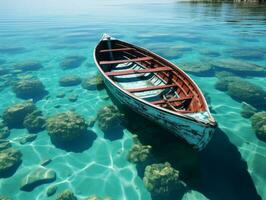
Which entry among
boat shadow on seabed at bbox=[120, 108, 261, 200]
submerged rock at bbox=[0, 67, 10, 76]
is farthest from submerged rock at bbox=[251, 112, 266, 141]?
submerged rock at bbox=[0, 67, 10, 76]

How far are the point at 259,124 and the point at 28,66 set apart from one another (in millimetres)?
18358

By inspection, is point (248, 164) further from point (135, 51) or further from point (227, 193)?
point (135, 51)

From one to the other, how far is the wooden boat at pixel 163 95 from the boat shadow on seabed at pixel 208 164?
1.10 metres

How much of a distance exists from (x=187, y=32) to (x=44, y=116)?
25.0m

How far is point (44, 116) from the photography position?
12.2m

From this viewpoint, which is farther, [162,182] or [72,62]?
[72,62]

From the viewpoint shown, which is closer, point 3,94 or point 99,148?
point 99,148

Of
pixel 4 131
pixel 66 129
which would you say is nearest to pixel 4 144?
pixel 4 131

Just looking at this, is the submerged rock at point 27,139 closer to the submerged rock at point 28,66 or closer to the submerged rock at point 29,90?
the submerged rock at point 29,90

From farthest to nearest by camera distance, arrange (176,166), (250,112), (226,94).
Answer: (226,94) → (250,112) → (176,166)

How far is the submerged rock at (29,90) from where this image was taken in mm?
14500

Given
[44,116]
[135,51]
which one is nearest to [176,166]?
[44,116]

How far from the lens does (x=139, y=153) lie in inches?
340

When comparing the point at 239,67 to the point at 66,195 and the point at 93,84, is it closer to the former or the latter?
the point at 93,84
